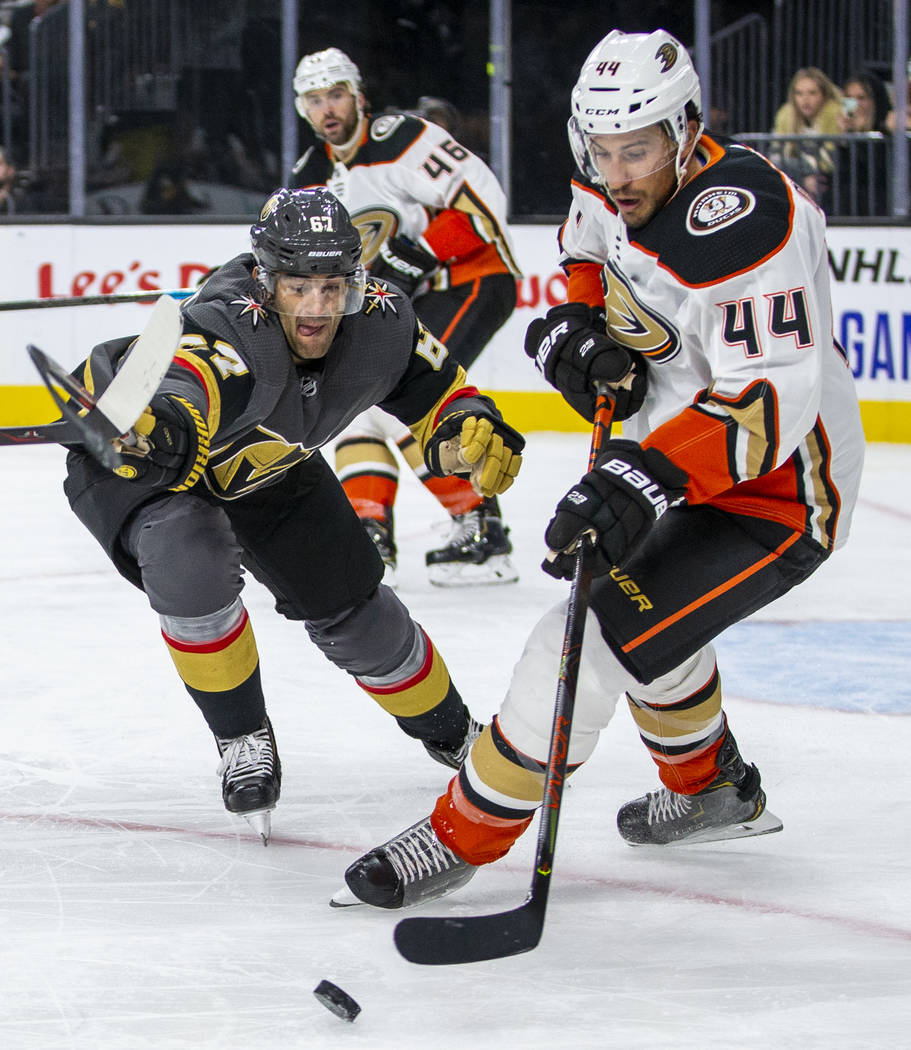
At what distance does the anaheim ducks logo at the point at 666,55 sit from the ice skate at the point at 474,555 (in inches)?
80.2

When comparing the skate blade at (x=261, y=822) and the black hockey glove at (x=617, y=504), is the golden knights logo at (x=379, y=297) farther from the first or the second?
the skate blade at (x=261, y=822)

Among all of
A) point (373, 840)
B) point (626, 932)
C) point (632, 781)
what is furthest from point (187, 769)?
point (626, 932)

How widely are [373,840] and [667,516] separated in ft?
2.03

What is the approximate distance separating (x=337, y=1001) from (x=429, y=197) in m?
2.85

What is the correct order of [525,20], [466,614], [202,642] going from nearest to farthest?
[202,642] < [466,614] < [525,20]

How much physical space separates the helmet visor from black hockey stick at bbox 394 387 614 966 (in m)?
0.46

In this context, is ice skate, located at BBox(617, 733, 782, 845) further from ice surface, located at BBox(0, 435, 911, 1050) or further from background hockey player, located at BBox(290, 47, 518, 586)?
background hockey player, located at BBox(290, 47, 518, 586)

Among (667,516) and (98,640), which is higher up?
(667,516)

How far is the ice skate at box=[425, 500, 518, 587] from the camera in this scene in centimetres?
385

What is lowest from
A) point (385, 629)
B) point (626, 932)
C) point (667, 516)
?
point (626, 932)

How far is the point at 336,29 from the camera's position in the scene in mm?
Result: 6883

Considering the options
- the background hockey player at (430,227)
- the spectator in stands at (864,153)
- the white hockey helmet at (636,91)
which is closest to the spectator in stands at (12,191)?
the background hockey player at (430,227)

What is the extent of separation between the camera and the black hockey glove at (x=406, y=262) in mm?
4051

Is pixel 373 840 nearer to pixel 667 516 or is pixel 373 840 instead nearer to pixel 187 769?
pixel 187 769
